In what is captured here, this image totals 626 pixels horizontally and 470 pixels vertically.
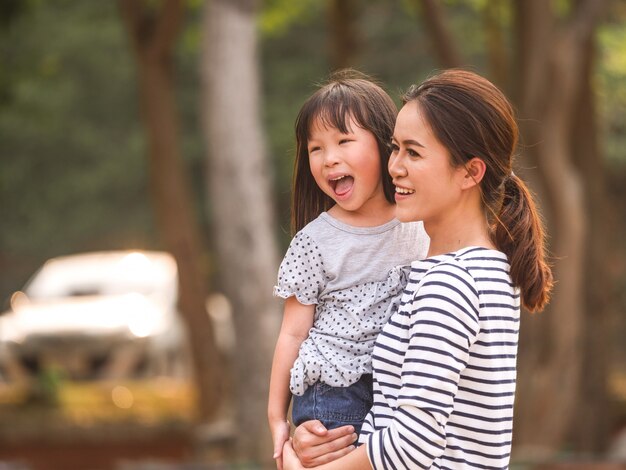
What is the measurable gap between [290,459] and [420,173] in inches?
25.3

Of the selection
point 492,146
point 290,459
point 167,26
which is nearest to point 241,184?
point 167,26

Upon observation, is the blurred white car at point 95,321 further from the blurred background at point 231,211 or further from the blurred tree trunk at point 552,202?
the blurred tree trunk at point 552,202

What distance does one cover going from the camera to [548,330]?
938 centimetres

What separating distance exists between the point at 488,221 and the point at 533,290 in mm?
173

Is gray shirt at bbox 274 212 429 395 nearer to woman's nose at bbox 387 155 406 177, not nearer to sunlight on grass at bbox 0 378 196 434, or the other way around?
woman's nose at bbox 387 155 406 177

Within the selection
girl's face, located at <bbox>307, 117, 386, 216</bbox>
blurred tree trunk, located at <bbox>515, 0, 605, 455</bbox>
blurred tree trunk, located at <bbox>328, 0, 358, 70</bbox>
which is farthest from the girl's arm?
blurred tree trunk, located at <bbox>328, 0, 358, 70</bbox>

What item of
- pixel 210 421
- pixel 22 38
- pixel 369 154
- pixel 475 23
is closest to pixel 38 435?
pixel 210 421

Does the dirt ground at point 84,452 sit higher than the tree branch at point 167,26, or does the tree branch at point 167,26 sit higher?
the tree branch at point 167,26

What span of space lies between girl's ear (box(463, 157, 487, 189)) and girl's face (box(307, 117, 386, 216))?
248mm

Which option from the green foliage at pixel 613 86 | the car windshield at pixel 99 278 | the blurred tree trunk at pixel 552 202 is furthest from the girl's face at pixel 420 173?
the car windshield at pixel 99 278

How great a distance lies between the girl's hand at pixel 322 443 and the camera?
2.48 m

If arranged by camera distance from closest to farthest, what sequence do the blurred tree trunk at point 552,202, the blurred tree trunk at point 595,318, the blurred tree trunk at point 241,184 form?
the blurred tree trunk at point 241,184 < the blurred tree trunk at point 552,202 < the blurred tree trunk at point 595,318

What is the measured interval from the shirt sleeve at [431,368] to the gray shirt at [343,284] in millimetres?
→ 222

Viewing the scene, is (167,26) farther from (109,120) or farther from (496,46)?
(109,120)
